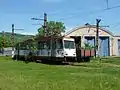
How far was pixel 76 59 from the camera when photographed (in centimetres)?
4409

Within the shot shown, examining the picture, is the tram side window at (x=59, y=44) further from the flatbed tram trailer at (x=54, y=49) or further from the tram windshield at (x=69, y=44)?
the tram windshield at (x=69, y=44)

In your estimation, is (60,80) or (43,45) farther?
(43,45)

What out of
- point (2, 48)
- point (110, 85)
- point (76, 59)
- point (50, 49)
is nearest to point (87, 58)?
point (76, 59)

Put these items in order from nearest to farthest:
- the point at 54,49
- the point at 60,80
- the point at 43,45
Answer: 1. the point at 60,80
2. the point at 54,49
3. the point at 43,45

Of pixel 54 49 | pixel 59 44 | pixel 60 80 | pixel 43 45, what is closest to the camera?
pixel 60 80

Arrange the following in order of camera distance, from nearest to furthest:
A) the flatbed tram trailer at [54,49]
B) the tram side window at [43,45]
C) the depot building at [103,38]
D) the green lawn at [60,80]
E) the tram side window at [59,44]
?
the green lawn at [60,80] < the flatbed tram trailer at [54,49] < the tram side window at [59,44] < the tram side window at [43,45] < the depot building at [103,38]

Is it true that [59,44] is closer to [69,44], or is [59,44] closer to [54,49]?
[54,49]

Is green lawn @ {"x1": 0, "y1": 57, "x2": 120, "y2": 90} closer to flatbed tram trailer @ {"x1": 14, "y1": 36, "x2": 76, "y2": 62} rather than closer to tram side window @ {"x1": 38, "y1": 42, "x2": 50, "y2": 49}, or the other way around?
flatbed tram trailer @ {"x1": 14, "y1": 36, "x2": 76, "y2": 62}

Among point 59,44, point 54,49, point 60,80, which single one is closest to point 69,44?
point 59,44

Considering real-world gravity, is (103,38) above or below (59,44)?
above

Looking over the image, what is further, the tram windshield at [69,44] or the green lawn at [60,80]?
the tram windshield at [69,44]

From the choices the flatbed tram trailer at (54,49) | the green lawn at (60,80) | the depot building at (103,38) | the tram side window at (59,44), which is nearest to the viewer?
the green lawn at (60,80)

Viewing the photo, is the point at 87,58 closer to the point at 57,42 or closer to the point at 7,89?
the point at 57,42

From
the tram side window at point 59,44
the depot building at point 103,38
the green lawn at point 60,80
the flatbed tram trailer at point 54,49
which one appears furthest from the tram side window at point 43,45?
the depot building at point 103,38
